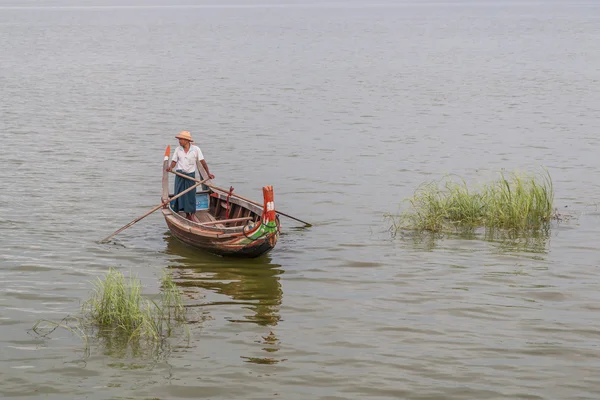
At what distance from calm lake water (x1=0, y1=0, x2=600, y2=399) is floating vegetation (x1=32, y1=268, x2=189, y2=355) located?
0.25 metres

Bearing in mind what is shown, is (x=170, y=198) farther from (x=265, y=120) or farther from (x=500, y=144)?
(x=265, y=120)

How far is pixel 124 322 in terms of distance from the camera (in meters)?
11.4

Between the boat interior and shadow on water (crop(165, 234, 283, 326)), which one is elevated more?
the boat interior

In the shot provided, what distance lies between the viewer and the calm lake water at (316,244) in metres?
10.5

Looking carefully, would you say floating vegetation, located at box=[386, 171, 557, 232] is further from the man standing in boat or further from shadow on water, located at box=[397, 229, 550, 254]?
the man standing in boat

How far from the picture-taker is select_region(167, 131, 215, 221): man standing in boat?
1606 cm

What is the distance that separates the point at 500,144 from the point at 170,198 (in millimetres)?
12879

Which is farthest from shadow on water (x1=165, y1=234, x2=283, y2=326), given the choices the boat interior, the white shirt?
the white shirt

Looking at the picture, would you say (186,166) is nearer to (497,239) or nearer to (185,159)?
(185,159)

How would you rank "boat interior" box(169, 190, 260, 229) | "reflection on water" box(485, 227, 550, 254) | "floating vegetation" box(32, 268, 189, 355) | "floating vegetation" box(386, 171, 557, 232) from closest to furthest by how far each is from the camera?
"floating vegetation" box(32, 268, 189, 355)
"reflection on water" box(485, 227, 550, 254)
"floating vegetation" box(386, 171, 557, 232)
"boat interior" box(169, 190, 260, 229)

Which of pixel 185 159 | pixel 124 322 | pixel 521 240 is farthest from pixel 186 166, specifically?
pixel 521 240

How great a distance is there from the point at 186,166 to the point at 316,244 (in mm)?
2774

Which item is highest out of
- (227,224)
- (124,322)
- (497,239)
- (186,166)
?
(186,166)

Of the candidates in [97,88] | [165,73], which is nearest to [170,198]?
[97,88]
